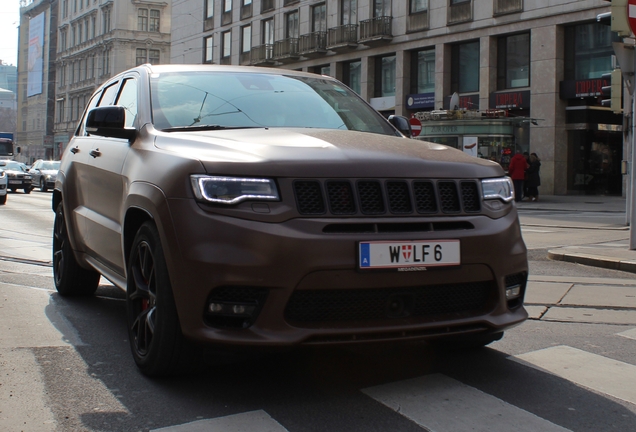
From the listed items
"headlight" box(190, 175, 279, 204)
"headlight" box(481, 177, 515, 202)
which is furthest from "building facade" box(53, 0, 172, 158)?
"headlight" box(190, 175, 279, 204)

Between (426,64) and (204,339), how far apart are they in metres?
31.6

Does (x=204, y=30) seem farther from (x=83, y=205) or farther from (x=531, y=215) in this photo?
(x=83, y=205)

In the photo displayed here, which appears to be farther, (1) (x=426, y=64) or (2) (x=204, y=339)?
(1) (x=426, y=64)

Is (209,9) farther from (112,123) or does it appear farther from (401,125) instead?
(112,123)

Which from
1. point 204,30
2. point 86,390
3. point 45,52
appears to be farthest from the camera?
point 45,52

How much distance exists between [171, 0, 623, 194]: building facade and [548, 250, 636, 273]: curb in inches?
648

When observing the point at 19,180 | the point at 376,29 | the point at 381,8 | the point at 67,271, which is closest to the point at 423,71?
the point at 376,29

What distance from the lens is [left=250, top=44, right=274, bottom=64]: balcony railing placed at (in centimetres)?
4322

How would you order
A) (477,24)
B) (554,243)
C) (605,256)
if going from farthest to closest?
(477,24)
(554,243)
(605,256)

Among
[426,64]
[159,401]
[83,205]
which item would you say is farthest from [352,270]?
[426,64]

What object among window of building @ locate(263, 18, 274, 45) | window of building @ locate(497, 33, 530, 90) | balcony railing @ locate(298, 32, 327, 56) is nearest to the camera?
window of building @ locate(497, 33, 530, 90)

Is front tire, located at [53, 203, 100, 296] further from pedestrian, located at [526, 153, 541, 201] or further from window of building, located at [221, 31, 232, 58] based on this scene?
window of building, located at [221, 31, 232, 58]

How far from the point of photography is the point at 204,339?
135 inches

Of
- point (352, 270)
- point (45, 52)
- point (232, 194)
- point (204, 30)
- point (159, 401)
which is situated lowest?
point (159, 401)
